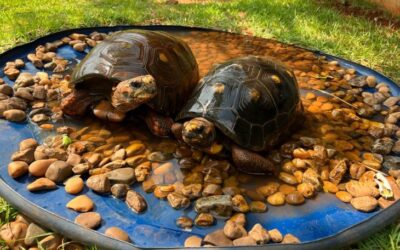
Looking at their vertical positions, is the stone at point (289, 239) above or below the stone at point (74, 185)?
above

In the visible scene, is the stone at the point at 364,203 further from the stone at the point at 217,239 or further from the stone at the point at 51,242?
the stone at the point at 51,242

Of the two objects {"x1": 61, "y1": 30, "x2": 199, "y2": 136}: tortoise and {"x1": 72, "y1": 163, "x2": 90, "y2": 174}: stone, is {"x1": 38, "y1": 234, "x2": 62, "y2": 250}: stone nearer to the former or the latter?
{"x1": 72, "y1": 163, "x2": 90, "y2": 174}: stone

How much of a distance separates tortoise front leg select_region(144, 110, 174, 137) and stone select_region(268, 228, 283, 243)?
45.9 inches

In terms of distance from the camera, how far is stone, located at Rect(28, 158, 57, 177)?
2729 millimetres

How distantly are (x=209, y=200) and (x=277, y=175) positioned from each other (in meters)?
0.62

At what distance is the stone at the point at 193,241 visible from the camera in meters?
2.28

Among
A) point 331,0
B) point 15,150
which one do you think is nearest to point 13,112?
point 15,150

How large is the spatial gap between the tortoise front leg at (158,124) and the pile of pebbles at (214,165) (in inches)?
2.9

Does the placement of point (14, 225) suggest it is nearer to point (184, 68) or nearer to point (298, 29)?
point (184, 68)

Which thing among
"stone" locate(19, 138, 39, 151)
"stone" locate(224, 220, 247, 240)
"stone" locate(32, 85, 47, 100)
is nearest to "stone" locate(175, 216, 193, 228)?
"stone" locate(224, 220, 247, 240)

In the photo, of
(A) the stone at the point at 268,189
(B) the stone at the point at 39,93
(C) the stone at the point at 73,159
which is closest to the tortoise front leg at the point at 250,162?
(A) the stone at the point at 268,189

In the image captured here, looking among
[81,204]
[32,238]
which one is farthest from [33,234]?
[81,204]

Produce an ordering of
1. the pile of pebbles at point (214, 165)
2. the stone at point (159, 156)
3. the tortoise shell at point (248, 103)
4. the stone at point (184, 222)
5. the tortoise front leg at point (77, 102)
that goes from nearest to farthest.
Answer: the stone at point (184, 222) < the pile of pebbles at point (214, 165) < the tortoise shell at point (248, 103) < the stone at point (159, 156) < the tortoise front leg at point (77, 102)

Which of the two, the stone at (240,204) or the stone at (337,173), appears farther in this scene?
the stone at (337,173)
